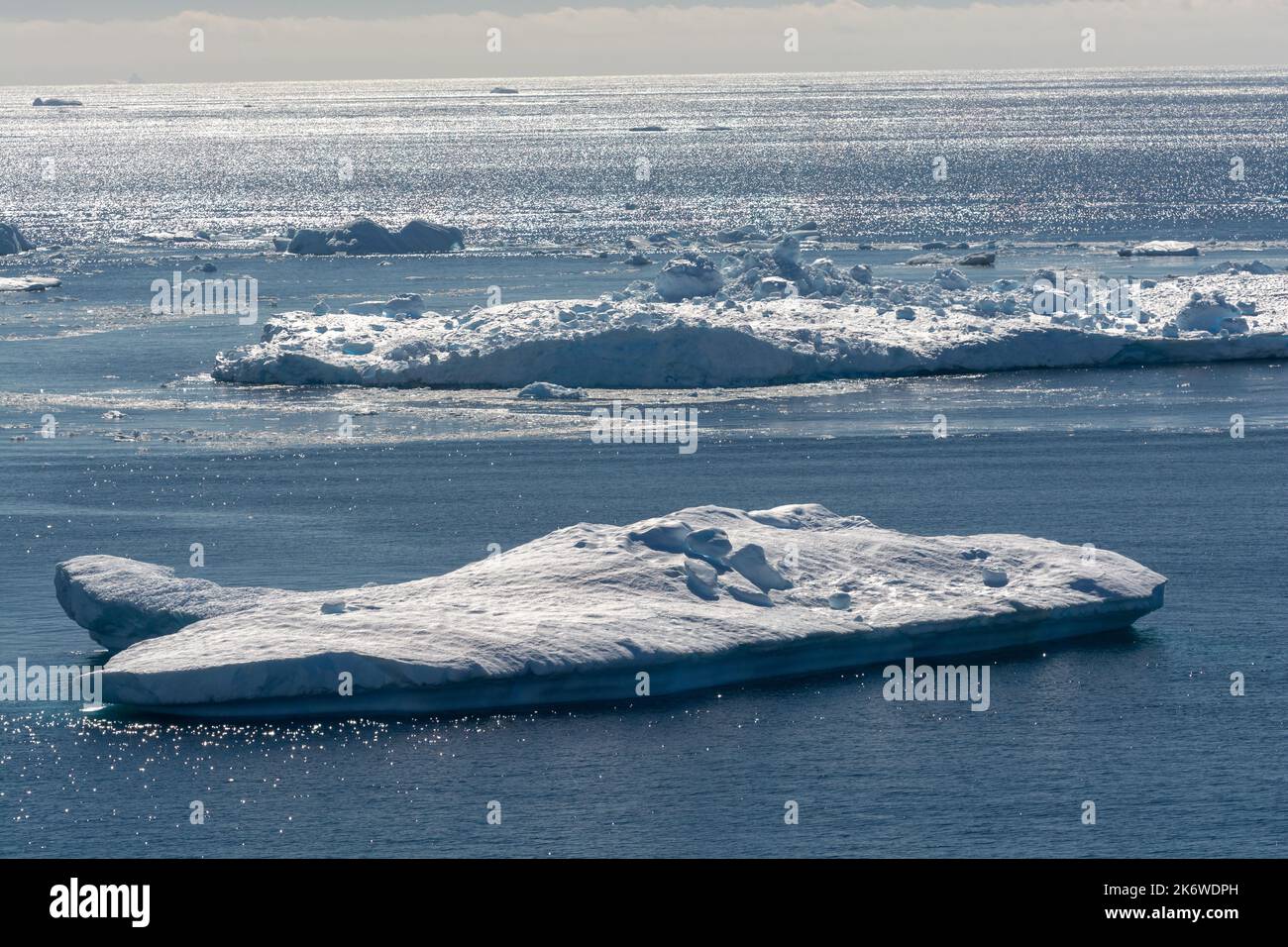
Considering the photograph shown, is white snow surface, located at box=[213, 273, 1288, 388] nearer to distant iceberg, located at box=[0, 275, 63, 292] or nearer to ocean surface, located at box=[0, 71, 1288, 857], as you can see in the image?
ocean surface, located at box=[0, 71, 1288, 857]

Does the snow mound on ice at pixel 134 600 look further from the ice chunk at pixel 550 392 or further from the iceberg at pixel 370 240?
the iceberg at pixel 370 240

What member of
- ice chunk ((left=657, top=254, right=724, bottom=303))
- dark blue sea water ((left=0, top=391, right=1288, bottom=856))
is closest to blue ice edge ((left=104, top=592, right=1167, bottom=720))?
dark blue sea water ((left=0, top=391, right=1288, bottom=856))

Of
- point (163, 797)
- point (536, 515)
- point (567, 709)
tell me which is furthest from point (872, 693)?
point (536, 515)

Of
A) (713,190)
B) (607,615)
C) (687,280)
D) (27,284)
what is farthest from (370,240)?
(607,615)

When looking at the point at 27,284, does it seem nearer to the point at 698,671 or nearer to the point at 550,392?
the point at 550,392

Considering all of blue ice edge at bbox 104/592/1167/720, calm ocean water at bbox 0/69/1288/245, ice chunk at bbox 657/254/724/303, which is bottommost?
blue ice edge at bbox 104/592/1167/720
